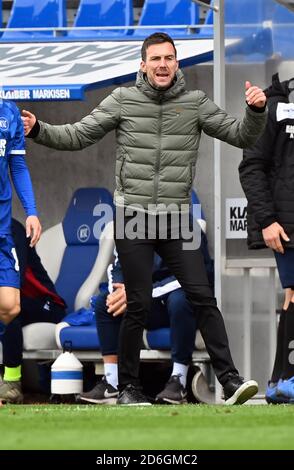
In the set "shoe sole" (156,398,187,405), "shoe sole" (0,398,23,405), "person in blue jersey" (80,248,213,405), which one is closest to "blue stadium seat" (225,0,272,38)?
"person in blue jersey" (80,248,213,405)

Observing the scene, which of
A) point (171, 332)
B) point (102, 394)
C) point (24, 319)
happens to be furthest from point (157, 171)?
point (24, 319)

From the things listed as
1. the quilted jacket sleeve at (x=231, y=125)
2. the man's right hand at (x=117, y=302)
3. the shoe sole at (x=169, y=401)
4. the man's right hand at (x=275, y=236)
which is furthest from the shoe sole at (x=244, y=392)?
the man's right hand at (x=117, y=302)

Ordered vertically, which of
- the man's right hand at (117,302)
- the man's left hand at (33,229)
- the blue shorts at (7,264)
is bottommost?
the man's right hand at (117,302)

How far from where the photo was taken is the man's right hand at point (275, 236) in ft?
32.9

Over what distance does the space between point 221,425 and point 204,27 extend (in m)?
5.72

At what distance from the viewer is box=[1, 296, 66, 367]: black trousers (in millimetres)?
12133

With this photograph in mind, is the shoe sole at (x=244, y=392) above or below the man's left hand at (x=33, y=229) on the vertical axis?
below

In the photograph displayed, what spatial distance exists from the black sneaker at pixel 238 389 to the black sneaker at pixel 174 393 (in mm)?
1882

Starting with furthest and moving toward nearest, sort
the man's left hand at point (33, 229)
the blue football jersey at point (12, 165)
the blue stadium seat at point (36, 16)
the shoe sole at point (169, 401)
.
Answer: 1. the blue stadium seat at point (36, 16)
2. the shoe sole at point (169, 401)
3. the blue football jersey at point (12, 165)
4. the man's left hand at point (33, 229)

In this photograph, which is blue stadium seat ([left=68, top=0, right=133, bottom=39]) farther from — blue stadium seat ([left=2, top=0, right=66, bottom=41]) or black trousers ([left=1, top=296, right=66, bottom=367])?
black trousers ([left=1, top=296, right=66, bottom=367])

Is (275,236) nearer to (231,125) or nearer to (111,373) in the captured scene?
(231,125)

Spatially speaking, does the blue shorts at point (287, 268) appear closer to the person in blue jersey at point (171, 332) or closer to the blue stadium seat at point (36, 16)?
the person in blue jersey at point (171, 332)

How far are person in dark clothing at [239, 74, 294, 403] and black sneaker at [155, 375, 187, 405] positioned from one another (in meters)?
1.45

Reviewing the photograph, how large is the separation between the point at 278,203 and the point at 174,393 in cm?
198
